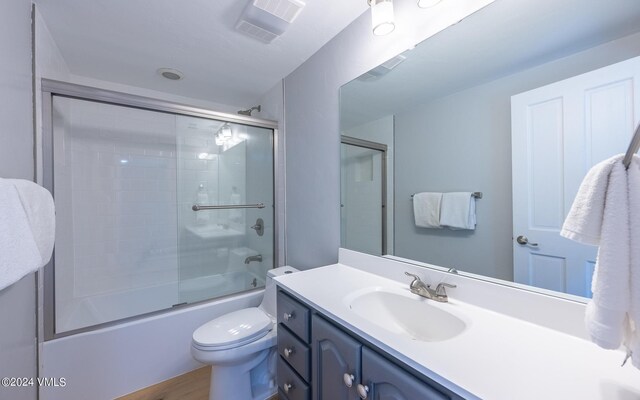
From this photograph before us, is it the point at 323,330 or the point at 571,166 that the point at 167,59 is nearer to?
the point at 323,330

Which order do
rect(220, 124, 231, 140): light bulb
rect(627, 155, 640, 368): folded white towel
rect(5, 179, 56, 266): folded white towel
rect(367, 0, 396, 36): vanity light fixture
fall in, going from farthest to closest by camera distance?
rect(220, 124, 231, 140): light bulb < rect(367, 0, 396, 36): vanity light fixture < rect(5, 179, 56, 266): folded white towel < rect(627, 155, 640, 368): folded white towel

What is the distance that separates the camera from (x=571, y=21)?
29.3 inches

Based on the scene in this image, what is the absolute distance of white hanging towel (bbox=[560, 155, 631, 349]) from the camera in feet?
1.41

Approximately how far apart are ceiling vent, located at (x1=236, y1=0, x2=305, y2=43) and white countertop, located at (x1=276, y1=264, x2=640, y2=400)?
146 centimetres

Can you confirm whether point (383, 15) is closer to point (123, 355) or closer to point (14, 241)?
point (14, 241)

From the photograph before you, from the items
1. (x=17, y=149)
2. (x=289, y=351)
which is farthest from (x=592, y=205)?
(x=17, y=149)

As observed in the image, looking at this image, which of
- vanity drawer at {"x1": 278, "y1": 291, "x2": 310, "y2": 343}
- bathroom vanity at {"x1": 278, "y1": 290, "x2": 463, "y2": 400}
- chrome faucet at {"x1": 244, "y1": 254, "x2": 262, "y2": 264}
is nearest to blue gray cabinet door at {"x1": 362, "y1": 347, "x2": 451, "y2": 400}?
bathroom vanity at {"x1": 278, "y1": 290, "x2": 463, "y2": 400}

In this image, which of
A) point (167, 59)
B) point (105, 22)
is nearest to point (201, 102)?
point (167, 59)

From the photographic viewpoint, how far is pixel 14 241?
705mm

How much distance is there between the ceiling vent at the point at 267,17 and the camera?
122cm

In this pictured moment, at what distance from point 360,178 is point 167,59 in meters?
1.66

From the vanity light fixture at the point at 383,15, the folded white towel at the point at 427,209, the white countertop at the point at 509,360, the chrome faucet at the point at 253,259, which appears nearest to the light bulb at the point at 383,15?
the vanity light fixture at the point at 383,15

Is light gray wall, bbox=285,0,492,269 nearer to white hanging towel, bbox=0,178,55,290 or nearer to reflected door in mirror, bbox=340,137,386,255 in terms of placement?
reflected door in mirror, bbox=340,137,386,255

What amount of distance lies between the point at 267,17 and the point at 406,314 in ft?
5.47
